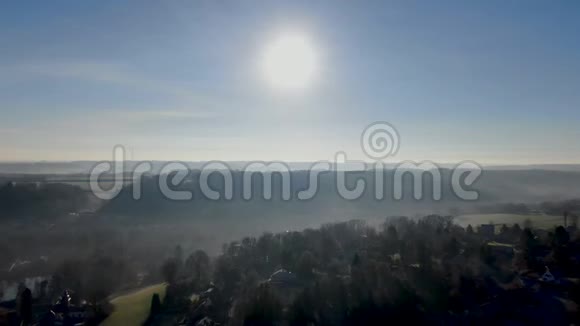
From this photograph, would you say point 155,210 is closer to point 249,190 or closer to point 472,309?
point 249,190

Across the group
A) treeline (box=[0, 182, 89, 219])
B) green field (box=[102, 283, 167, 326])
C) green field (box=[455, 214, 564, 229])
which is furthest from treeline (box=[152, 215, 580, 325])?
treeline (box=[0, 182, 89, 219])

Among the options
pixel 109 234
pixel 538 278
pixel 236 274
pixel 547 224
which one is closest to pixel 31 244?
pixel 109 234

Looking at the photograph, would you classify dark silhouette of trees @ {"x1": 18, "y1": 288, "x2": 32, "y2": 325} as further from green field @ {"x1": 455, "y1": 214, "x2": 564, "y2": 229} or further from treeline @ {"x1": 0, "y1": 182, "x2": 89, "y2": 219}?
green field @ {"x1": 455, "y1": 214, "x2": 564, "y2": 229}

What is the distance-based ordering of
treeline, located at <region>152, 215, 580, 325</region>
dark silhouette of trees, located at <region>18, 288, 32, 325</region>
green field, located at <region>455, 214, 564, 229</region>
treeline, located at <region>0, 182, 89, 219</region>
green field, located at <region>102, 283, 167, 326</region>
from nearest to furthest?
treeline, located at <region>152, 215, 580, 325</region> < green field, located at <region>102, 283, 167, 326</region> < dark silhouette of trees, located at <region>18, 288, 32, 325</region> < green field, located at <region>455, 214, 564, 229</region> < treeline, located at <region>0, 182, 89, 219</region>

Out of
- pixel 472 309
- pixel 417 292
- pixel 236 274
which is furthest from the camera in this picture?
pixel 236 274

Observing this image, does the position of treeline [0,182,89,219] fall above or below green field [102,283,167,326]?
above

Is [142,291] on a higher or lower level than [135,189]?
lower
